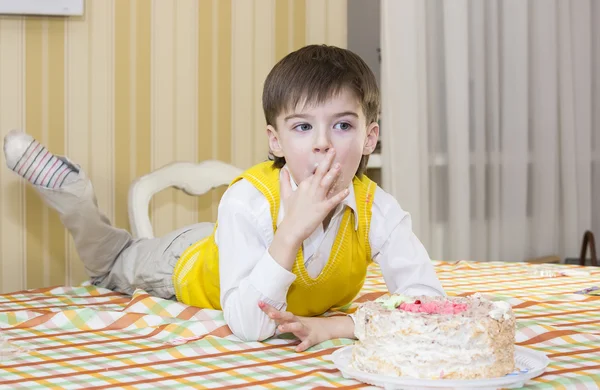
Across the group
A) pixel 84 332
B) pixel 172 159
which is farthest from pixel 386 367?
pixel 172 159

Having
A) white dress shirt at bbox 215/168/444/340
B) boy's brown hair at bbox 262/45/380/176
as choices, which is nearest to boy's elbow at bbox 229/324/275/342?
white dress shirt at bbox 215/168/444/340

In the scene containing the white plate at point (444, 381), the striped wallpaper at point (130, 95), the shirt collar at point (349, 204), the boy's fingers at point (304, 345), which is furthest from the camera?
the striped wallpaper at point (130, 95)

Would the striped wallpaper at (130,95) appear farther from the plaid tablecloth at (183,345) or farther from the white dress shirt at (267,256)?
the white dress shirt at (267,256)

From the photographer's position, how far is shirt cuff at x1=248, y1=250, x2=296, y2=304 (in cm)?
122

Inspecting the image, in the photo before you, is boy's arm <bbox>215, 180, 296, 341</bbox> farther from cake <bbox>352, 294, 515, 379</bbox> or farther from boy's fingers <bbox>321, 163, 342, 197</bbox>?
cake <bbox>352, 294, 515, 379</bbox>

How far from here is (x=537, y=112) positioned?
306 cm

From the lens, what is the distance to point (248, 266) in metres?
1.29

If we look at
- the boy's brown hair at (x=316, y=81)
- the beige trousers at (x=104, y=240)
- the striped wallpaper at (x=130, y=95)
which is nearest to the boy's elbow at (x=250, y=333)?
the boy's brown hair at (x=316, y=81)

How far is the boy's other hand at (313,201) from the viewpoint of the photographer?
1.21 m

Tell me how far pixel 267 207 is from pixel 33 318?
1.45 ft

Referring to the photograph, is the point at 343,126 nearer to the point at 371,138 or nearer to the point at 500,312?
the point at 371,138

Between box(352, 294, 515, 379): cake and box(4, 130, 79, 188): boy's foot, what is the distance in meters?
1.21

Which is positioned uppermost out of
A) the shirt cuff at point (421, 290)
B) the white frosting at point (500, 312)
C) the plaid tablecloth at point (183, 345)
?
the white frosting at point (500, 312)

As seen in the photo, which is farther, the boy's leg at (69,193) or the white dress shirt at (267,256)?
the boy's leg at (69,193)
